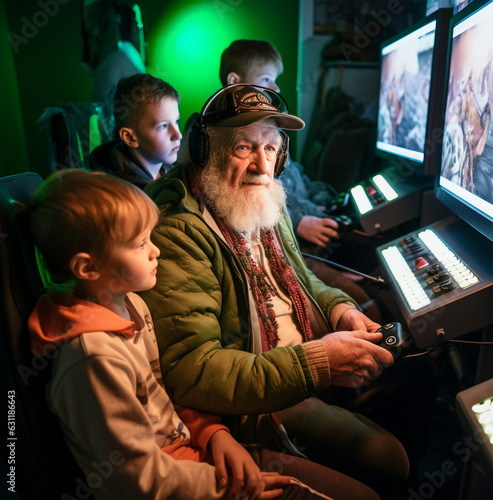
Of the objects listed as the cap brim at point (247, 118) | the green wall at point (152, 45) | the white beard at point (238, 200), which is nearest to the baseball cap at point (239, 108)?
the cap brim at point (247, 118)

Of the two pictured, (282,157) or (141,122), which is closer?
(282,157)

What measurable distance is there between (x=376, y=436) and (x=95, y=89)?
3.02 metres

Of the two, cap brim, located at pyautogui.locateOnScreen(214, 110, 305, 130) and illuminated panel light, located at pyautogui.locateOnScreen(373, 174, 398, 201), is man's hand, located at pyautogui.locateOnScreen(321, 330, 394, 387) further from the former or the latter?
illuminated panel light, located at pyautogui.locateOnScreen(373, 174, 398, 201)

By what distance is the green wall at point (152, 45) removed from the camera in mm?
3818

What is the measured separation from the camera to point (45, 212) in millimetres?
789

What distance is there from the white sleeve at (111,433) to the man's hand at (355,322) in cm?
70

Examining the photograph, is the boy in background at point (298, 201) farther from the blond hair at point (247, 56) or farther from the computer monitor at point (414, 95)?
the computer monitor at point (414, 95)

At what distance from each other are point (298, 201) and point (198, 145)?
1.38 m

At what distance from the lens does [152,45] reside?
3969mm

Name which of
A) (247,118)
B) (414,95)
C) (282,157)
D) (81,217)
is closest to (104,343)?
(81,217)

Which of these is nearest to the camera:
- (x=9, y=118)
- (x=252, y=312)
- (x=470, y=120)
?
(x=252, y=312)

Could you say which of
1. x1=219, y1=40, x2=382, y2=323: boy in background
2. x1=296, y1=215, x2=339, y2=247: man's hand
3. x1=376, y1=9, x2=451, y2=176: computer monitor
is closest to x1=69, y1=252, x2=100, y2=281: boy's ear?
x1=219, y1=40, x2=382, y2=323: boy in background

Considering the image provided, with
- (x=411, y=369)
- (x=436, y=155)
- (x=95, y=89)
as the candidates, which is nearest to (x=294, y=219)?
(x=436, y=155)

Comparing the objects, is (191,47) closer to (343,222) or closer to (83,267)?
(343,222)
